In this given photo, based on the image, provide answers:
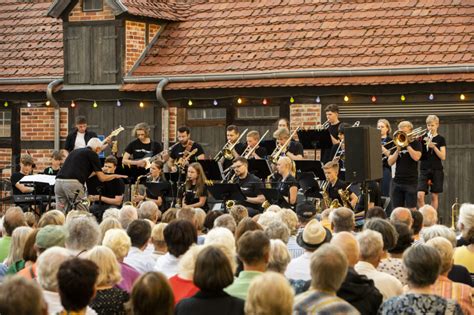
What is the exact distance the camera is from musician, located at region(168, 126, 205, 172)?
65.9 ft

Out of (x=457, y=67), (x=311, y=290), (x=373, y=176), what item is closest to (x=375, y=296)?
(x=311, y=290)

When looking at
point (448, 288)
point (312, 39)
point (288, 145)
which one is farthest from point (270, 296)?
point (312, 39)

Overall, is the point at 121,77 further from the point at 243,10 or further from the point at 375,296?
the point at 375,296

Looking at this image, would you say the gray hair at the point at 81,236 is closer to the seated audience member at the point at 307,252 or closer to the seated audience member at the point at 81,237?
the seated audience member at the point at 81,237

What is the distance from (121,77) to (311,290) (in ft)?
58.1

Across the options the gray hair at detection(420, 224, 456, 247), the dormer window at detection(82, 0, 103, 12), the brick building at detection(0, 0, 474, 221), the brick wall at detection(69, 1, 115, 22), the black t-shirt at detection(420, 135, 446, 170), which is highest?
the dormer window at detection(82, 0, 103, 12)

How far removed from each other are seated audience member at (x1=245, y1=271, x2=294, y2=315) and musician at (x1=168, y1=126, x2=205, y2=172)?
13.4 metres

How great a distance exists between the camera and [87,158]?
58.8 ft

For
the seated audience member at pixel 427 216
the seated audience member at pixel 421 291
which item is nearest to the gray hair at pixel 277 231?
the seated audience member at pixel 421 291

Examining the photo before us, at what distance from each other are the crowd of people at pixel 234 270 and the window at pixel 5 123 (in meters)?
15.1

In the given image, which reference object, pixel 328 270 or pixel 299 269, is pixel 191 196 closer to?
pixel 299 269

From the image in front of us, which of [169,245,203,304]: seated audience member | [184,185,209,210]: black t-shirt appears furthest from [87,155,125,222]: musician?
[169,245,203,304]: seated audience member

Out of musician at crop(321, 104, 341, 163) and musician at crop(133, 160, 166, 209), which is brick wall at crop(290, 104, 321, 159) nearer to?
musician at crop(321, 104, 341, 163)

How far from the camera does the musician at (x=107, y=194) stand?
1925 cm
